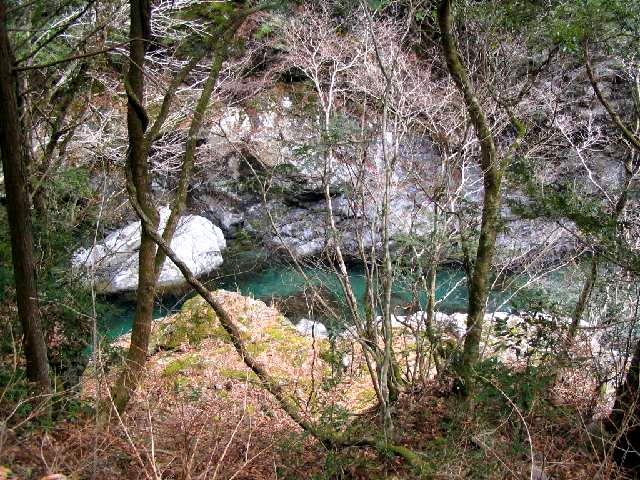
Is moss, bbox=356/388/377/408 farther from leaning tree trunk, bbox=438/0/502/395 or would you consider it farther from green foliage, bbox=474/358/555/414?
green foliage, bbox=474/358/555/414

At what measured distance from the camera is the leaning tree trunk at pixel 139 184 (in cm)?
394

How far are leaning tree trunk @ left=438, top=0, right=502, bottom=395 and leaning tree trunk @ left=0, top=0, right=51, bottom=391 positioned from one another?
8.84 ft

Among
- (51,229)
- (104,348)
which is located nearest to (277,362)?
(104,348)

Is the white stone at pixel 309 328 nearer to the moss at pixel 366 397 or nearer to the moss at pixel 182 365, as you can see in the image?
the moss at pixel 182 365

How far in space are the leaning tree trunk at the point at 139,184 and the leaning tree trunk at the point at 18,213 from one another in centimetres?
76

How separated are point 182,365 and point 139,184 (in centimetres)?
400

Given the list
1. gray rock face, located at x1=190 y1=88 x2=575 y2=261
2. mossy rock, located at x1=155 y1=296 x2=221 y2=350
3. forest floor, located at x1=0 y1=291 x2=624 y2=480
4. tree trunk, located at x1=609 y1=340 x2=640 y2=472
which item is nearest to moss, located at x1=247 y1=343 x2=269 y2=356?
mossy rock, located at x1=155 y1=296 x2=221 y2=350

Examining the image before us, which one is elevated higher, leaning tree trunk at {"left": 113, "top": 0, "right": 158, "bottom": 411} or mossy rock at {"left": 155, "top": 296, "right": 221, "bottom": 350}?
leaning tree trunk at {"left": 113, "top": 0, "right": 158, "bottom": 411}

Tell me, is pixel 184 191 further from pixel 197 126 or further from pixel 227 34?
pixel 227 34

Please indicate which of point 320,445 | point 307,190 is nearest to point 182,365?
point 320,445

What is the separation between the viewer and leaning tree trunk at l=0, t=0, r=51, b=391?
287 centimetres

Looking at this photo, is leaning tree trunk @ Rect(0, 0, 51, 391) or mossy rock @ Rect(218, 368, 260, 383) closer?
leaning tree trunk @ Rect(0, 0, 51, 391)

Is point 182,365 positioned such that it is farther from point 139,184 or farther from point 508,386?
point 508,386

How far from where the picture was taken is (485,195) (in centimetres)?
402
